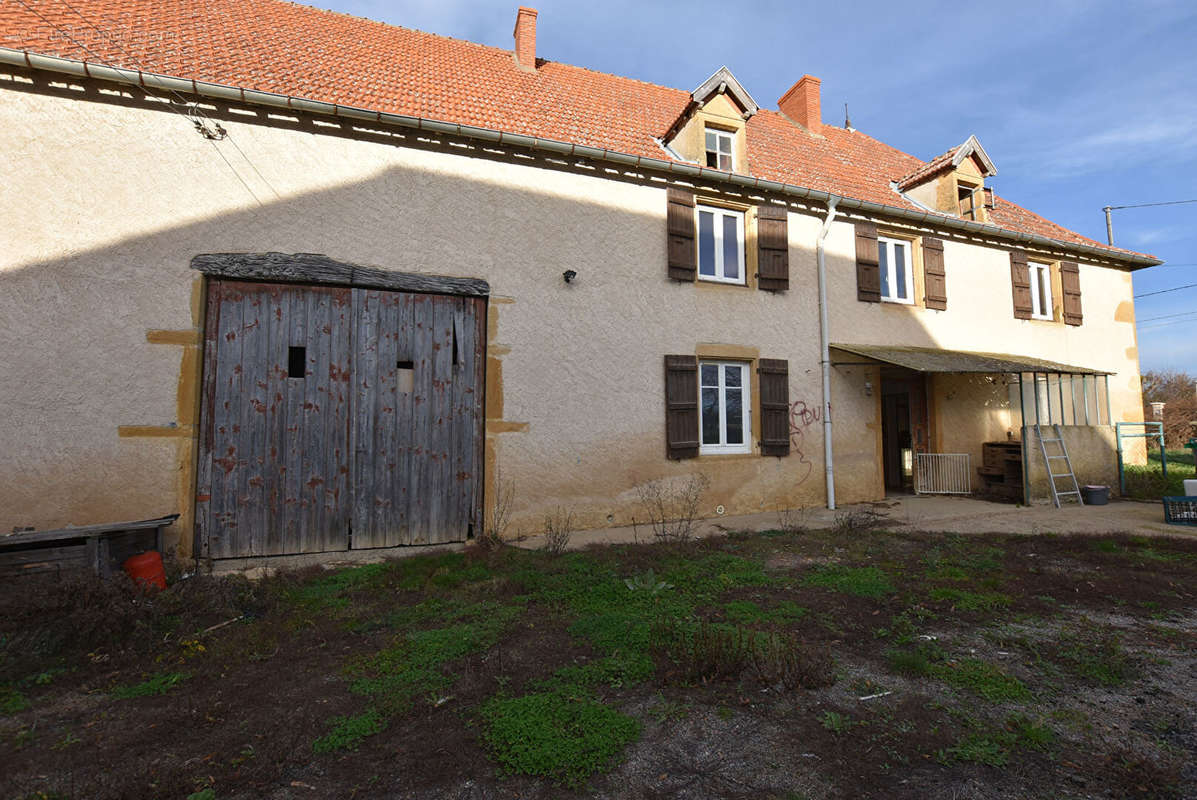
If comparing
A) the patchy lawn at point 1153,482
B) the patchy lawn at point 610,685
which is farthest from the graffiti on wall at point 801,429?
the patchy lawn at point 1153,482

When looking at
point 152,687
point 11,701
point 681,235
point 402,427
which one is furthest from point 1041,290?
point 11,701

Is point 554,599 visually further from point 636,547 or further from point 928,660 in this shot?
point 928,660

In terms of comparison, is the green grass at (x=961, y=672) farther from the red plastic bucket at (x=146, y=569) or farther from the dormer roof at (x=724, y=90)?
the dormer roof at (x=724, y=90)

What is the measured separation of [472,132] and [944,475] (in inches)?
390

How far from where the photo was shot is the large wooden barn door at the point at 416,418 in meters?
6.37

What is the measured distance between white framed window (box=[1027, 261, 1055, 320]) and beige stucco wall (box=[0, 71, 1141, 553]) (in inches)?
133

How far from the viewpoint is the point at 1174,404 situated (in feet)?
76.0

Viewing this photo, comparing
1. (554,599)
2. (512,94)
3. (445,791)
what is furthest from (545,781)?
(512,94)

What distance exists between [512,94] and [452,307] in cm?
421

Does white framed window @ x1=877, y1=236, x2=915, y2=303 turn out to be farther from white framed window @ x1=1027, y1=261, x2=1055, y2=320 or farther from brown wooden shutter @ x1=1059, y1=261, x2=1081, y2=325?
brown wooden shutter @ x1=1059, y1=261, x2=1081, y2=325

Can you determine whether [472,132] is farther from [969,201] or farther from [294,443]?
[969,201]

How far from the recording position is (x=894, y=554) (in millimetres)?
5879

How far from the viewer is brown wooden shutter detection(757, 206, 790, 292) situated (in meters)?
8.74

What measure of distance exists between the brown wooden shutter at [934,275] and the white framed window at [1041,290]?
8.68 ft
